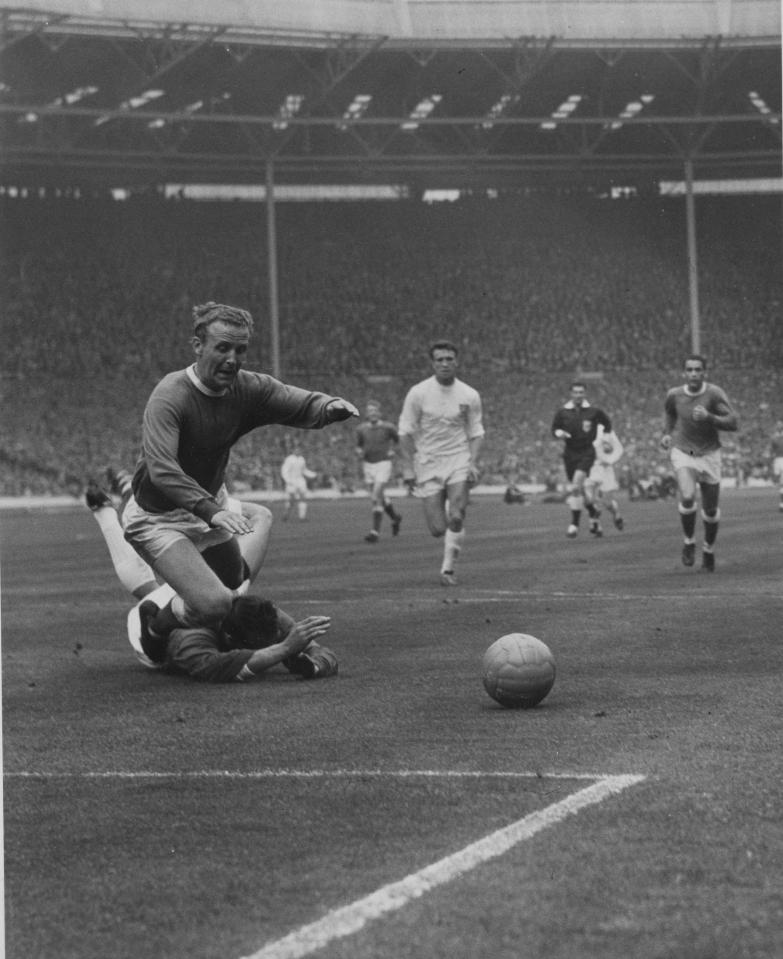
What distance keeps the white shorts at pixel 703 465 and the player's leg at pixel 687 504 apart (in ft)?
0.11

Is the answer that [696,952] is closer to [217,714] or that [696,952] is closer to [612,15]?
[217,714]

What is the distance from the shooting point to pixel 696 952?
3.75 m

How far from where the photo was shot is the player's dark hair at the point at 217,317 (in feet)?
27.6

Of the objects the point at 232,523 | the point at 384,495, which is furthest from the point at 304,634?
the point at 384,495

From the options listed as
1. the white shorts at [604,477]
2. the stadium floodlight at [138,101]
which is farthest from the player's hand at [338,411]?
the stadium floodlight at [138,101]

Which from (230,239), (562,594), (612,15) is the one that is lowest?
(562,594)

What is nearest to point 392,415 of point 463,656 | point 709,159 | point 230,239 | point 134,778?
point 230,239

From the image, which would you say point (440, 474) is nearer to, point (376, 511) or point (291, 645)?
point (291, 645)

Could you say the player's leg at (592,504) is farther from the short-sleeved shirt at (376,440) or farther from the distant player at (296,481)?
the distant player at (296,481)

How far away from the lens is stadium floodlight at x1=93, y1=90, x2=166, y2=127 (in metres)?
50.0

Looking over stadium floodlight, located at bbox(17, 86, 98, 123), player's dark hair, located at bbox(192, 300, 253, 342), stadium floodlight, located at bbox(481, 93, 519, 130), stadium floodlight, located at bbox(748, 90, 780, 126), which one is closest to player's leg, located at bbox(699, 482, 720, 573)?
player's dark hair, located at bbox(192, 300, 253, 342)

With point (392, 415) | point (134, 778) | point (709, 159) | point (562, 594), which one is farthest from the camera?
point (709, 159)

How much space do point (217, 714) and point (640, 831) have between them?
3270 millimetres

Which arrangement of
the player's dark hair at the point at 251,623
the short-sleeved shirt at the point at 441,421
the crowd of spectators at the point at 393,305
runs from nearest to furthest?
the player's dark hair at the point at 251,623 → the short-sleeved shirt at the point at 441,421 → the crowd of spectators at the point at 393,305
